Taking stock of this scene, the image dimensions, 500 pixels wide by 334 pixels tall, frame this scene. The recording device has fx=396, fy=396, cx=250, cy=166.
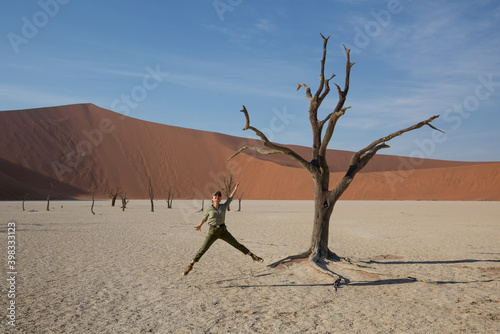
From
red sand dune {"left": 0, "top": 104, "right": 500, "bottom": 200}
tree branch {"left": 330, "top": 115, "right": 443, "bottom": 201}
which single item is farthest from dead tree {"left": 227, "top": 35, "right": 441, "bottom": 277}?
red sand dune {"left": 0, "top": 104, "right": 500, "bottom": 200}

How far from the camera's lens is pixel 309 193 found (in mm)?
66688

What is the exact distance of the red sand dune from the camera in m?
61.4

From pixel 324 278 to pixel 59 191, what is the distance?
195 ft

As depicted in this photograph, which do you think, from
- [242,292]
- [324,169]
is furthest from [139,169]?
[242,292]

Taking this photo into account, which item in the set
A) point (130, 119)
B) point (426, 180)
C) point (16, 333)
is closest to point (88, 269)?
point (16, 333)

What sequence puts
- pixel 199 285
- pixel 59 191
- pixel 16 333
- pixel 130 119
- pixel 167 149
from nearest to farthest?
pixel 16 333, pixel 199 285, pixel 59 191, pixel 167 149, pixel 130 119

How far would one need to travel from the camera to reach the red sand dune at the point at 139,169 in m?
61.4

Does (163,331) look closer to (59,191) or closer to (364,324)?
(364,324)

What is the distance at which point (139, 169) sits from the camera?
7256cm

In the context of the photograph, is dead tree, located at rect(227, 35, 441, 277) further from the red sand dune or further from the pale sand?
the red sand dune

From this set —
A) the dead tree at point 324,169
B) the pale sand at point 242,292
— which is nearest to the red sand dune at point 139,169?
the pale sand at point 242,292

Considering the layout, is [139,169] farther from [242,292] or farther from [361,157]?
[242,292]

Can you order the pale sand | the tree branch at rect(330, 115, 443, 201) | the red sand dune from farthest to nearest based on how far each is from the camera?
the red sand dune < the tree branch at rect(330, 115, 443, 201) < the pale sand

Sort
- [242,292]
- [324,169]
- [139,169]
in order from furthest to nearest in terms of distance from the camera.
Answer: [139,169], [324,169], [242,292]
